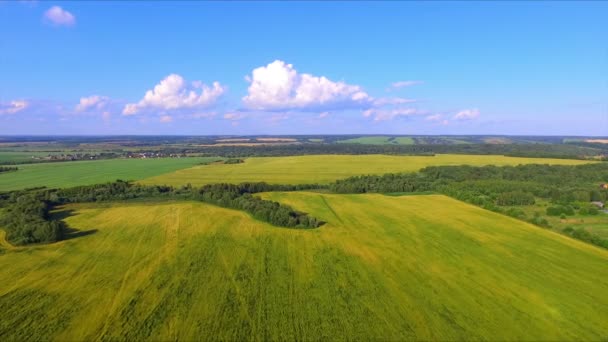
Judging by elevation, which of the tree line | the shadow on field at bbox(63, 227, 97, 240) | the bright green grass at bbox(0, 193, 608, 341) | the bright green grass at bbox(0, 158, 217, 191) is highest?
the bright green grass at bbox(0, 158, 217, 191)

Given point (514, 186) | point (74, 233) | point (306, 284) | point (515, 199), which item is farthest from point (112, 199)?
point (514, 186)

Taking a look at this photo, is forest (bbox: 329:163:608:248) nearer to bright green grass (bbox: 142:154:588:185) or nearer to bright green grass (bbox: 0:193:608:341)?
bright green grass (bbox: 142:154:588:185)

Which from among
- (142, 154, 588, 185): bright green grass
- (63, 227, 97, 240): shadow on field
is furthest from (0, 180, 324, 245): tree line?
(142, 154, 588, 185): bright green grass

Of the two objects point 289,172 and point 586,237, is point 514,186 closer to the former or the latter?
point 586,237

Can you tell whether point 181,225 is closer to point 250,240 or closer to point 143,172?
point 250,240

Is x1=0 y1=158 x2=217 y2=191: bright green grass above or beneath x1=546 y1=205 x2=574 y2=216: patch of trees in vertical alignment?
above

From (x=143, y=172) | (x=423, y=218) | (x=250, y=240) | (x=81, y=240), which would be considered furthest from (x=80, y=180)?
(x=423, y=218)

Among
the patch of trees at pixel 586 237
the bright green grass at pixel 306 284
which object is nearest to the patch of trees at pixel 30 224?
the bright green grass at pixel 306 284

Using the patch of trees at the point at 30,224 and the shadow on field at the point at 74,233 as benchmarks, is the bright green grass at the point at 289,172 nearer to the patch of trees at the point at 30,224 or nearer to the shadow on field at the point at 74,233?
the patch of trees at the point at 30,224
